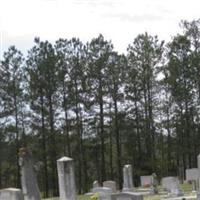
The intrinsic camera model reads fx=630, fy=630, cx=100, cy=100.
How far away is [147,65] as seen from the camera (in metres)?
57.8

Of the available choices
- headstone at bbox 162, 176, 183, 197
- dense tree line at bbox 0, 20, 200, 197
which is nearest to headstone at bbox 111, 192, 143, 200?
headstone at bbox 162, 176, 183, 197

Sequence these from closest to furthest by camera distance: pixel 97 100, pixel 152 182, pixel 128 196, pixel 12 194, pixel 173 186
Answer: pixel 128 196 → pixel 12 194 → pixel 173 186 → pixel 152 182 → pixel 97 100

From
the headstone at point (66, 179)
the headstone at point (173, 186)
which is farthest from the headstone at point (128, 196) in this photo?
the headstone at point (173, 186)

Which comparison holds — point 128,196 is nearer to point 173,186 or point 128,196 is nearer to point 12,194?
point 12,194

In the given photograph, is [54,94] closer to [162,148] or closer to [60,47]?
[60,47]

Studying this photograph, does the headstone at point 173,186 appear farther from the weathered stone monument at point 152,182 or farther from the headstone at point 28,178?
the headstone at point 28,178

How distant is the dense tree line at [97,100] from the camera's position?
2207 inches

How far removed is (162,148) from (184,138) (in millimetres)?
5315

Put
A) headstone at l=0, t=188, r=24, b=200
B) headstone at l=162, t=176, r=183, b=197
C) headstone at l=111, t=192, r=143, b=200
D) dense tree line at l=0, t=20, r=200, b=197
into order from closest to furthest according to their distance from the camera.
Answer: headstone at l=111, t=192, r=143, b=200 < headstone at l=0, t=188, r=24, b=200 < headstone at l=162, t=176, r=183, b=197 < dense tree line at l=0, t=20, r=200, b=197

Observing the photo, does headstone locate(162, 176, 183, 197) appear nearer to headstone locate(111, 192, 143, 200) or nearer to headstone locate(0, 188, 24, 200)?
headstone locate(111, 192, 143, 200)

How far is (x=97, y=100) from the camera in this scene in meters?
57.2

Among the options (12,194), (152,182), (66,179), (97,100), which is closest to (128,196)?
(12,194)

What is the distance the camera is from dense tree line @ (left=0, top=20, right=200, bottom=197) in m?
56.1

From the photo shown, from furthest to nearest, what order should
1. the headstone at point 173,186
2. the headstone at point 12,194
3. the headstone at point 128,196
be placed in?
the headstone at point 173,186 < the headstone at point 12,194 < the headstone at point 128,196
